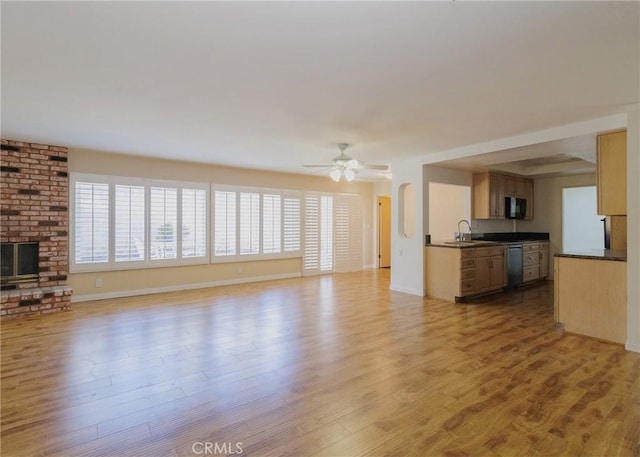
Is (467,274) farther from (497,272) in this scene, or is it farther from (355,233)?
(355,233)

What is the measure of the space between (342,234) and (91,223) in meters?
5.54

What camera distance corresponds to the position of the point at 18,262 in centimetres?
498

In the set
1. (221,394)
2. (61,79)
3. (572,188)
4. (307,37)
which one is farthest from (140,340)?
→ (572,188)

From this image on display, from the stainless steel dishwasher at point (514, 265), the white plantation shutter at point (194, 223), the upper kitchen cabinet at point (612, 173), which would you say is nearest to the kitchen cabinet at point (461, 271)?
the stainless steel dishwasher at point (514, 265)

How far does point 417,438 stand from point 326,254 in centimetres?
661

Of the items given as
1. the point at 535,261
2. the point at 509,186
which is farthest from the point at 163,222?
the point at 535,261

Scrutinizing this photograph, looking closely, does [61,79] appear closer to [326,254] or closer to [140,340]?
[140,340]

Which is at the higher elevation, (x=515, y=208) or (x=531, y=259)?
(x=515, y=208)

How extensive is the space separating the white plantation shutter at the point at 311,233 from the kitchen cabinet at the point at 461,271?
3123 mm

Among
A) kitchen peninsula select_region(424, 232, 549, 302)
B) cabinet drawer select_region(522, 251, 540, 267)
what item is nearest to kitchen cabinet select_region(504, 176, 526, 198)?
kitchen peninsula select_region(424, 232, 549, 302)

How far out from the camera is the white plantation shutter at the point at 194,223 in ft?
21.4

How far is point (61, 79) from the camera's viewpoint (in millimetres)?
2826

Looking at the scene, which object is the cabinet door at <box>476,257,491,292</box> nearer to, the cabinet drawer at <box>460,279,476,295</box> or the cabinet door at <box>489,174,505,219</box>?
the cabinet drawer at <box>460,279,476,295</box>

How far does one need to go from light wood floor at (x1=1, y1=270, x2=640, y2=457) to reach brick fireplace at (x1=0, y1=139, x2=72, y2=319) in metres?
0.42
